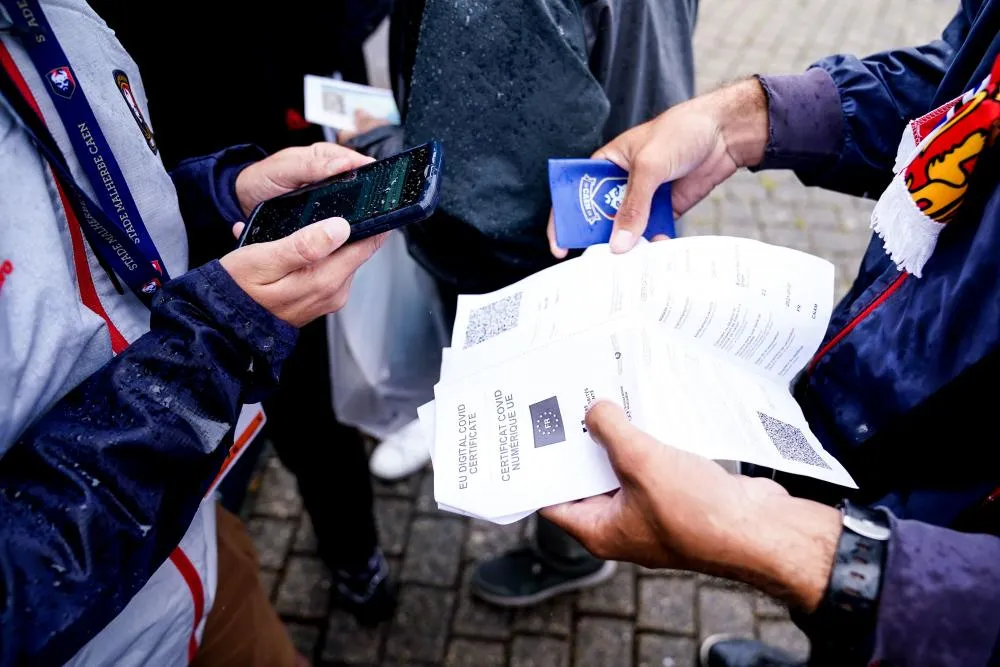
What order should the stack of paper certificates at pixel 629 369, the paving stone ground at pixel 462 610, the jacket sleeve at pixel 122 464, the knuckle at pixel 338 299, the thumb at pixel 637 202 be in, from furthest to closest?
the paving stone ground at pixel 462 610
the thumb at pixel 637 202
the knuckle at pixel 338 299
the stack of paper certificates at pixel 629 369
the jacket sleeve at pixel 122 464

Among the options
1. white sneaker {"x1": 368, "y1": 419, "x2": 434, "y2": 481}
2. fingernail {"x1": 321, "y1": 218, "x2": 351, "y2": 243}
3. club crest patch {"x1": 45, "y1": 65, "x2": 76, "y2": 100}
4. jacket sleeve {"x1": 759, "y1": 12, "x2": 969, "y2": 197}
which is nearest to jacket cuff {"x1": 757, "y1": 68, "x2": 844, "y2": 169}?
jacket sleeve {"x1": 759, "y1": 12, "x2": 969, "y2": 197}

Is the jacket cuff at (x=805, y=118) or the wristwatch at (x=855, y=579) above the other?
the jacket cuff at (x=805, y=118)

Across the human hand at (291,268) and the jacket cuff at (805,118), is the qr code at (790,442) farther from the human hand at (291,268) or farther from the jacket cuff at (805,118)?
the human hand at (291,268)

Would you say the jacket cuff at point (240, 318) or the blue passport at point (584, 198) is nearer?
the jacket cuff at point (240, 318)

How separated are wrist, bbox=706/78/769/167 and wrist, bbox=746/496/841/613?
83 cm

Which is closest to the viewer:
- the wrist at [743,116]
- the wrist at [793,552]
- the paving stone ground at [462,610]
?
the wrist at [793,552]

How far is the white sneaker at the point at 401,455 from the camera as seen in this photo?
8.80 ft

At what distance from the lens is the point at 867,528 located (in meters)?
0.99

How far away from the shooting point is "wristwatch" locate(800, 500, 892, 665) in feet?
3.17

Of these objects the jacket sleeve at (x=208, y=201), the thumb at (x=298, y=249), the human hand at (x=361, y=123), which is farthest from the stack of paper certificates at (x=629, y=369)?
the human hand at (x=361, y=123)

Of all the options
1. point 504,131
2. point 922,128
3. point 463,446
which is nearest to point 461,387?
point 463,446

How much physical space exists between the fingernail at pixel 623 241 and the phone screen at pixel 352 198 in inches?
15.7

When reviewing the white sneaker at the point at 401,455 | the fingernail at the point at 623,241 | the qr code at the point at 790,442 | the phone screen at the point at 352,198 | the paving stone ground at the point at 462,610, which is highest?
the phone screen at the point at 352,198

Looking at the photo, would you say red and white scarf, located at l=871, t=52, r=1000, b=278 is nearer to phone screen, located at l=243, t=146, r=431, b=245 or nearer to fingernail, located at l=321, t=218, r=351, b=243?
phone screen, located at l=243, t=146, r=431, b=245
